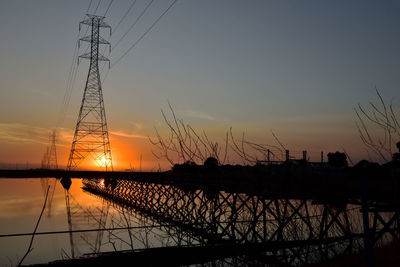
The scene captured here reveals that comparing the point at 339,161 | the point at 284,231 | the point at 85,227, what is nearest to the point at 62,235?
the point at 85,227

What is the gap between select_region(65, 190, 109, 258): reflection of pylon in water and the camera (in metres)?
21.1

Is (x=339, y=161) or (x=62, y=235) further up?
(x=339, y=161)

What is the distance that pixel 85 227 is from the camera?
28625 mm

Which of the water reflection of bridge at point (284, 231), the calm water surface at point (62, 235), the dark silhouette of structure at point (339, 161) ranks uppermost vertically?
the dark silhouette of structure at point (339, 161)

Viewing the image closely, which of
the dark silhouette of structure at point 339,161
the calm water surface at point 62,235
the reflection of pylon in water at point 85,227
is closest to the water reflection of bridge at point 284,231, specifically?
the dark silhouette of structure at point 339,161

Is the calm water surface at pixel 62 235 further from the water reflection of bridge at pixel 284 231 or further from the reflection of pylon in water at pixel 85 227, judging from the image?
the water reflection of bridge at pixel 284 231

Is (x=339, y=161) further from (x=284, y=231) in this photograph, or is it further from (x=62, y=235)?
(x=62, y=235)

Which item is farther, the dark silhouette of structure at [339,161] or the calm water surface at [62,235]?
the calm water surface at [62,235]

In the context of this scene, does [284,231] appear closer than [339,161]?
Yes

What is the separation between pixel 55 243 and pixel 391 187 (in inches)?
851

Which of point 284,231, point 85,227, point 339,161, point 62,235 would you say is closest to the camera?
point 284,231

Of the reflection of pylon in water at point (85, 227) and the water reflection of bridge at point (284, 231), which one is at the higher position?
the water reflection of bridge at point (284, 231)

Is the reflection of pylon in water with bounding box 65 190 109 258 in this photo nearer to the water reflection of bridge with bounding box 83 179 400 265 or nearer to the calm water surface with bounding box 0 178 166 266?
the calm water surface with bounding box 0 178 166 266

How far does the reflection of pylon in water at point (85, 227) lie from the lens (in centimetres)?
2114
